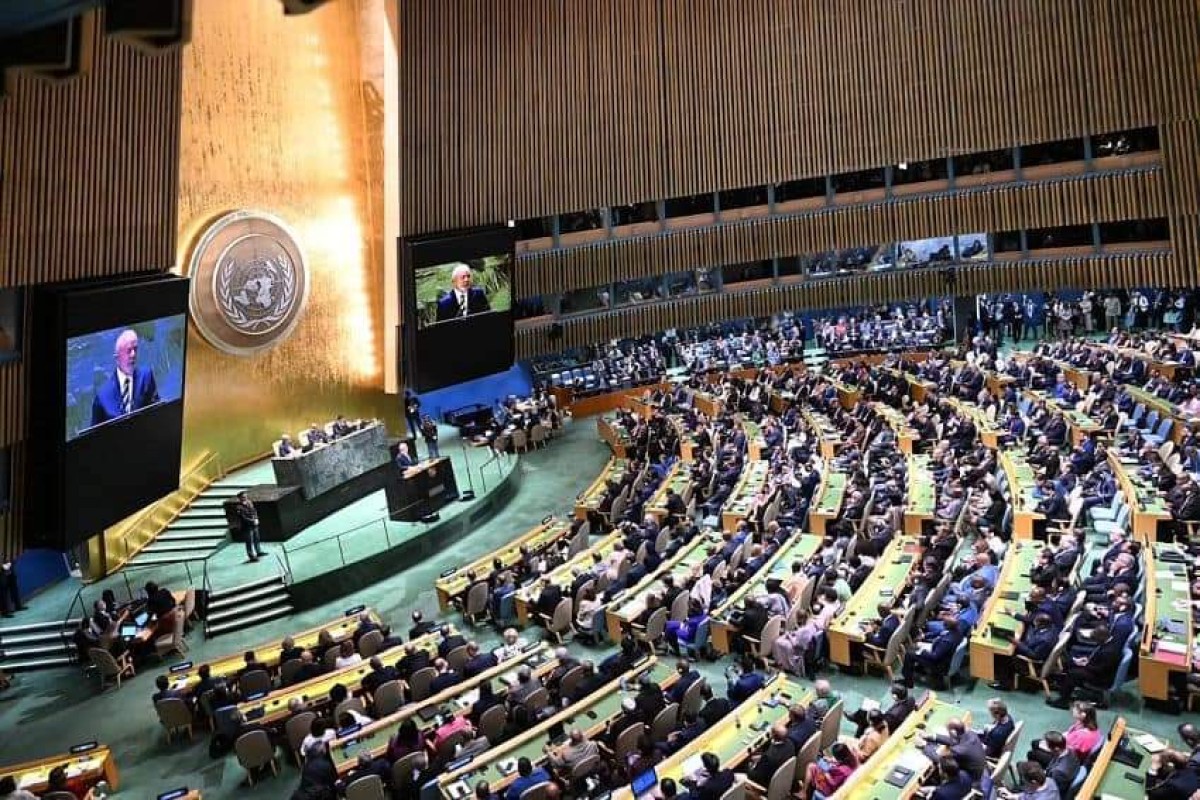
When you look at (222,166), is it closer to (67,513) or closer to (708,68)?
(67,513)

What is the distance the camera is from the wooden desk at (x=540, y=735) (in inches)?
328

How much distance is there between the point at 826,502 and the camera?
49.9 feet

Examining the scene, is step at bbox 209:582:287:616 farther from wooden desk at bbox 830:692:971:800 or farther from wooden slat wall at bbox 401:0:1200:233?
wooden desk at bbox 830:692:971:800

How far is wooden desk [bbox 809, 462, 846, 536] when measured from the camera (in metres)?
14.7

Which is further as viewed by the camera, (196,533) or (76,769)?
(196,533)

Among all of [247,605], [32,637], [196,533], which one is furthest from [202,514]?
[32,637]

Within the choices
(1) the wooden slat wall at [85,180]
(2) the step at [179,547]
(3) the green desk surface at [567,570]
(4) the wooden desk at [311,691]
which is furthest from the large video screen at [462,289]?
(4) the wooden desk at [311,691]

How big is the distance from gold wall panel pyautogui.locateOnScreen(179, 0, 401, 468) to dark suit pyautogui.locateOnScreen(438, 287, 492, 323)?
3.15 meters

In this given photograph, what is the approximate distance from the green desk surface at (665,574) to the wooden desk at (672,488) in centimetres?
188

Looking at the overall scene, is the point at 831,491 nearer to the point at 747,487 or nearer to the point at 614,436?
the point at 747,487

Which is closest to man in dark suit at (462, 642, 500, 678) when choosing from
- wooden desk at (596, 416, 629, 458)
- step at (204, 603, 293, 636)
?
step at (204, 603, 293, 636)

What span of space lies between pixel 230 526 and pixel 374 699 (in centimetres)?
753

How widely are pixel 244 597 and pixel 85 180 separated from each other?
6.49 meters

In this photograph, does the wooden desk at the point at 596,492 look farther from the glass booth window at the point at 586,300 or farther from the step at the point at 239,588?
the glass booth window at the point at 586,300
